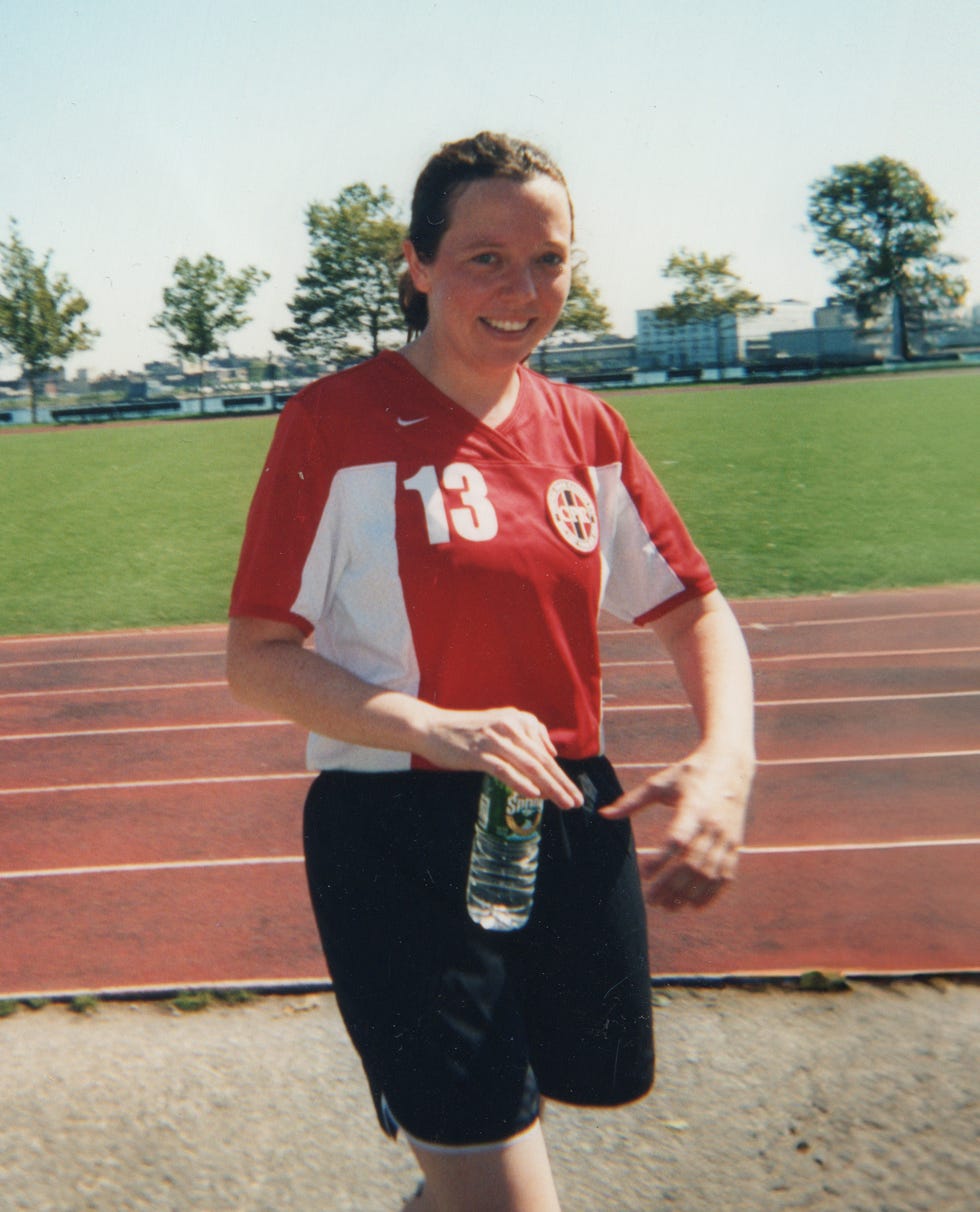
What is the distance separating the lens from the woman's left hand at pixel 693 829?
1667 mm

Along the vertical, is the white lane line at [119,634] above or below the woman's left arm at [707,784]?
below

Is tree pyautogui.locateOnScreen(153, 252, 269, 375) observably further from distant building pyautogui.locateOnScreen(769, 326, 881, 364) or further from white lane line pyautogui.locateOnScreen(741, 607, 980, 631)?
white lane line pyautogui.locateOnScreen(741, 607, 980, 631)

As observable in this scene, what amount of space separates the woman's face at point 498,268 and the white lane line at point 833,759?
4.44 meters

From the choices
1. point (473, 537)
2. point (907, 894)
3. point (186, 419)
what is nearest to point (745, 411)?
point (186, 419)

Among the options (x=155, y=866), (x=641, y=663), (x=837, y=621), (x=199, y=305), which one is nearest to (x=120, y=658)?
(x=641, y=663)

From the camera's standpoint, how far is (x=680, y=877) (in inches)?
66.0

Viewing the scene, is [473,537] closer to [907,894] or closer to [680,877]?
[680,877]

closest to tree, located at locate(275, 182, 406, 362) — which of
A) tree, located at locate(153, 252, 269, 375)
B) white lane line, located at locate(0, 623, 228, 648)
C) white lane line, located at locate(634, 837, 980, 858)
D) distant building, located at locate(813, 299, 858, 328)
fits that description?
tree, located at locate(153, 252, 269, 375)

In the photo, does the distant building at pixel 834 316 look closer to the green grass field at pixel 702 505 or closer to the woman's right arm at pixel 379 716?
the green grass field at pixel 702 505

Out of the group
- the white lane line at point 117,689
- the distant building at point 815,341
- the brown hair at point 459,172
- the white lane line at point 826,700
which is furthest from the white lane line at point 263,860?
the distant building at point 815,341

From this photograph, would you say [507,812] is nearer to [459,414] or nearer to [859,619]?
[459,414]

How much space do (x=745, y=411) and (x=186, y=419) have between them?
61.9 ft

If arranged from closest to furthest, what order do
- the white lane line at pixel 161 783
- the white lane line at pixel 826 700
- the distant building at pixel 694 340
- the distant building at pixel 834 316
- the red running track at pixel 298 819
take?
the red running track at pixel 298 819, the white lane line at pixel 161 783, the white lane line at pixel 826 700, the distant building at pixel 694 340, the distant building at pixel 834 316

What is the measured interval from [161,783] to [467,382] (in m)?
4.65
